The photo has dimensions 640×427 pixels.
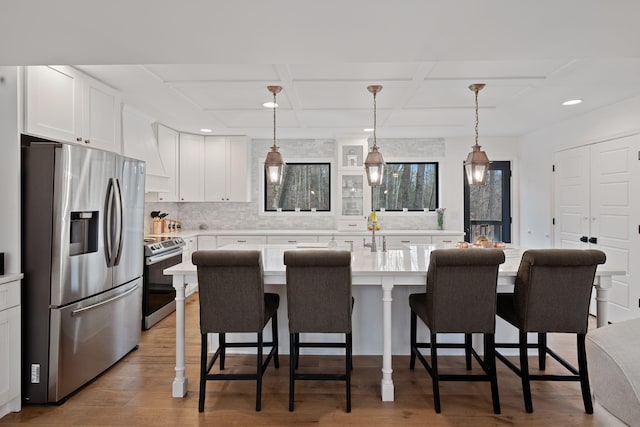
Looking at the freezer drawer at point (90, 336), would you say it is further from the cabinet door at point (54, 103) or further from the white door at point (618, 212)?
the white door at point (618, 212)

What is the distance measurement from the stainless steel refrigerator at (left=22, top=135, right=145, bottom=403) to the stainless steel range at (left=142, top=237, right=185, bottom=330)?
3.00 ft

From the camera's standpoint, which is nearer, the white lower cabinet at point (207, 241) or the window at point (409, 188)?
the white lower cabinet at point (207, 241)

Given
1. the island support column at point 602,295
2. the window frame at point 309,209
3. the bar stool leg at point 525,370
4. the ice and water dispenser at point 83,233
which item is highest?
the window frame at point 309,209

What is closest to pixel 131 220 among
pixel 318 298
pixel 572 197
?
pixel 318 298

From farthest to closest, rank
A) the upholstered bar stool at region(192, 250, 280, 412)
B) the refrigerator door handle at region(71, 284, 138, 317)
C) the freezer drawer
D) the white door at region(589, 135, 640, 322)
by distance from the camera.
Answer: the white door at region(589, 135, 640, 322) → the refrigerator door handle at region(71, 284, 138, 317) → the freezer drawer → the upholstered bar stool at region(192, 250, 280, 412)

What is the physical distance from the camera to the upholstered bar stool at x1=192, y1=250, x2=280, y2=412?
2281mm

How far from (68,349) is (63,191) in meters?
1.05

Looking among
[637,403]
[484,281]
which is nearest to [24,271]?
[484,281]

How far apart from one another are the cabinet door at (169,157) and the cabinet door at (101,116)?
145 cm

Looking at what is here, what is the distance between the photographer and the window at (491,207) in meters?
5.94

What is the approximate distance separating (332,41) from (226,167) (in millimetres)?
4209

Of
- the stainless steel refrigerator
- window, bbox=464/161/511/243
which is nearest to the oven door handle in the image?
the stainless steel refrigerator

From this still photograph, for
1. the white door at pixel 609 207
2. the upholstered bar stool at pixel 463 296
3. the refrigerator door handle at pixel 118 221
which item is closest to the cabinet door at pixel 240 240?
the refrigerator door handle at pixel 118 221

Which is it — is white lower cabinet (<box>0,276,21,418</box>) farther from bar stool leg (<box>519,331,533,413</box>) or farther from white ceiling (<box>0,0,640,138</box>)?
bar stool leg (<box>519,331,533,413</box>)
